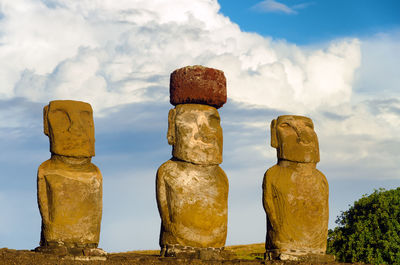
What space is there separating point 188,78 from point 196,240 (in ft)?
12.4

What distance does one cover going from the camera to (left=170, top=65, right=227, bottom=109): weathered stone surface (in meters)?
15.1

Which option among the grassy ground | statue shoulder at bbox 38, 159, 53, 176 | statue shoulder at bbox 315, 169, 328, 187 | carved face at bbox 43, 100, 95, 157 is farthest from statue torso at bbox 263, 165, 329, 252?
the grassy ground

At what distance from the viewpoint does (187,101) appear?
49.6ft

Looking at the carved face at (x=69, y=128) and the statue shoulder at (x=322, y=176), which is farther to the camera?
the statue shoulder at (x=322, y=176)

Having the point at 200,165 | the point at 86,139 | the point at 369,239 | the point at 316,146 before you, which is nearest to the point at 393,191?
the point at 369,239

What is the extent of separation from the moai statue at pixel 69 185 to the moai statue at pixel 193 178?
1.56m

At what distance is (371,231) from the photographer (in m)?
22.4

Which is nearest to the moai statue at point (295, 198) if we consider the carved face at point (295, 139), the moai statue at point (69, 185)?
the carved face at point (295, 139)

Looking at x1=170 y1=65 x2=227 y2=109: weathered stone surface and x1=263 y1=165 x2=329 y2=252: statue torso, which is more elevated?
x1=170 y1=65 x2=227 y2=109: weathered stone surface

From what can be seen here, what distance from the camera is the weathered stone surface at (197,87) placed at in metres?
15.1

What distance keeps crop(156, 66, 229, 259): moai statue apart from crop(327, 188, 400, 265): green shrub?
9.17 metres

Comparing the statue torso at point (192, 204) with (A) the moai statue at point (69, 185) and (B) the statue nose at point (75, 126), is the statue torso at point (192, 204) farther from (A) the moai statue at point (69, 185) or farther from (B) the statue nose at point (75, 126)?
(B) the statue nose at point (75, 126)

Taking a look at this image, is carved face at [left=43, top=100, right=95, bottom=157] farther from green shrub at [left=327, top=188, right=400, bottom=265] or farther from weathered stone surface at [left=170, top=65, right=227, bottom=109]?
green shrub at [left=327, top=188, right=400, bottom=265]

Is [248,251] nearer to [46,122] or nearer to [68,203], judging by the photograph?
[68,203]
